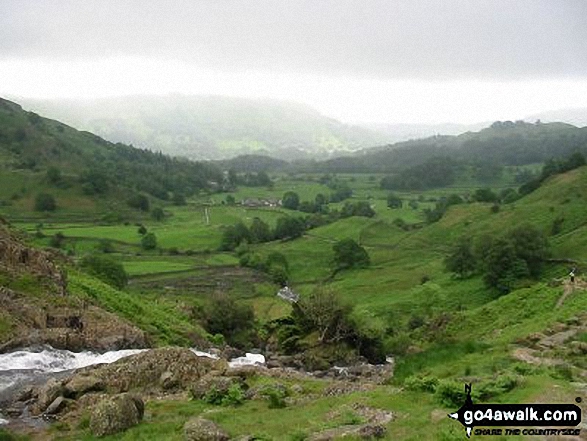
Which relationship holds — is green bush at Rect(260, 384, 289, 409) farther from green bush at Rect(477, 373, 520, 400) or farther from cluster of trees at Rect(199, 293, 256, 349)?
cluster of trees at Rect(199, 293, 256, 349)

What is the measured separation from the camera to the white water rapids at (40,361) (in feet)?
169

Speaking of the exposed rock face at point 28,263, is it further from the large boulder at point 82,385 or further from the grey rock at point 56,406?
the grey rock at point 56,406

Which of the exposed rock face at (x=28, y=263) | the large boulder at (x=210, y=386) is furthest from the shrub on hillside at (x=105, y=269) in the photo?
the large boulder at (x=210, y=386)

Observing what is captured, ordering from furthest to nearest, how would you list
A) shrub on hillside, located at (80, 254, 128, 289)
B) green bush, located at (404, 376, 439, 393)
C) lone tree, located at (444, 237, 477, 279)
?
lone tree, located at (444, 237, 477, 279) < shrub on hillside, located at (80, 254, 128, 289) < green bush, located at (404, 376, 439, 393)

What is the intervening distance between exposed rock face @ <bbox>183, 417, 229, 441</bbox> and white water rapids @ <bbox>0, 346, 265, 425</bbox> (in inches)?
874

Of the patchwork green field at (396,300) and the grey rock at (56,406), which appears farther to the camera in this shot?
the grey rock at (56,406)

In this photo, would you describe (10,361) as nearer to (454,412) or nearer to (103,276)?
(454,412)

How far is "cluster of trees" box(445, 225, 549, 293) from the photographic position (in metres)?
114

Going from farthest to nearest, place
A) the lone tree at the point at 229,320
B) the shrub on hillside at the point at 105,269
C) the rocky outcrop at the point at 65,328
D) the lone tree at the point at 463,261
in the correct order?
the lone tree at the point at 463,261, the shrub on hillside at the point at 105,269, the lone tree at the point at 229,320, the rocky outcrop at the point at 65,328

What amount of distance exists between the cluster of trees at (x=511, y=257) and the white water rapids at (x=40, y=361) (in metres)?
71.0

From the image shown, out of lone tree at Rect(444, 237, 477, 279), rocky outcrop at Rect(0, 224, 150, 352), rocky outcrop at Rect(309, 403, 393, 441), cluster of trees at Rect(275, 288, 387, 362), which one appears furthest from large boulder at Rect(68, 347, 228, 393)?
lone tree at Rect(444, 237, 477, 279)

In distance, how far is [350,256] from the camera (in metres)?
167

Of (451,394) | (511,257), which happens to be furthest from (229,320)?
(451,394)

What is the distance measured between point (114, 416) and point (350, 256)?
13420cm
